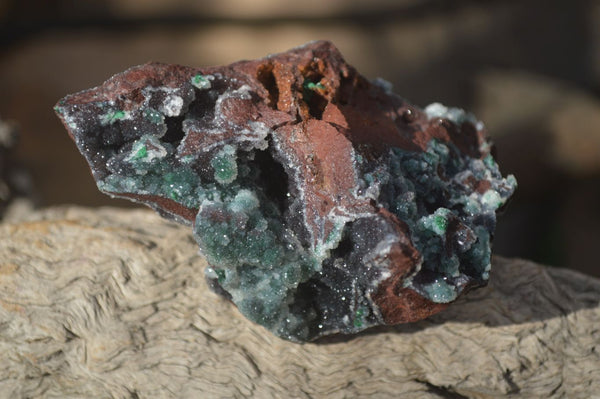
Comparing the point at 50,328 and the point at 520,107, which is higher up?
the point at 520,107

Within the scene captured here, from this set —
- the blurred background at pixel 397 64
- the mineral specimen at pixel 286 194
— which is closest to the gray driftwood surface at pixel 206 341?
the mineral specimen at pixel 286 194

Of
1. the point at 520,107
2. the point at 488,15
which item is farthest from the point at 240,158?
the point at 488,15

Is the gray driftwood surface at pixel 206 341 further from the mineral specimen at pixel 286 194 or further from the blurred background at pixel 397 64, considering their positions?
the blurred background at pixel 397 64

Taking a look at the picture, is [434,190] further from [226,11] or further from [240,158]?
[226,11]

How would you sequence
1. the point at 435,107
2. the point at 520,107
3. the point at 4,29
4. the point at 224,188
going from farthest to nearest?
the point at 520,107 < the point at 4,29 < the point at 435,107 < the point at 224,188

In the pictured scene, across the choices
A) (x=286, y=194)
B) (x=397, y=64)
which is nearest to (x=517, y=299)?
(x=286, y=194)

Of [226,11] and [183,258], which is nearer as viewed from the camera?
[183,258]

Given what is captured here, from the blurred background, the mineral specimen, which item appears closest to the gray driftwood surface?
the mineral specimen

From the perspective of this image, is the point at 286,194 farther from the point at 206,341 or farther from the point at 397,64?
the point at 397,64

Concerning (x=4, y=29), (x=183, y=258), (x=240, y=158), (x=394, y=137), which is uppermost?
(x=4, y=29)
